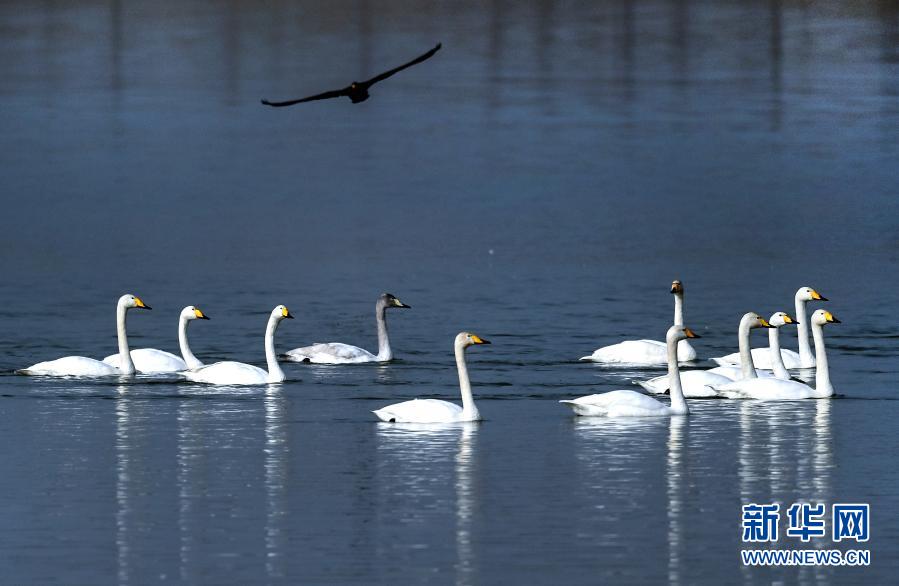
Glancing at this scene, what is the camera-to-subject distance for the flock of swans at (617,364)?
19.9 metres

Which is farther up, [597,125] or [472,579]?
[597,125]

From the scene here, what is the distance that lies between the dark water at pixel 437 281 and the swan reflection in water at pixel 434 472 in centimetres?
5

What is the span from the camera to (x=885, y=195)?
1609 inches

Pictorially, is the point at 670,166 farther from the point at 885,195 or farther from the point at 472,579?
the point at 472,579

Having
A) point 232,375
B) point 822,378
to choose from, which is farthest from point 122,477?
point 822,378

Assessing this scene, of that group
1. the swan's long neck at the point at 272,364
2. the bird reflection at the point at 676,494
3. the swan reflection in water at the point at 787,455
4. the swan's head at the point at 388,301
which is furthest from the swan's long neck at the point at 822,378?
the swan's head at the point at 388,301

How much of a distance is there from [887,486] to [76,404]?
8425 millimetres

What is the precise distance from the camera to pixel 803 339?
2508 cm

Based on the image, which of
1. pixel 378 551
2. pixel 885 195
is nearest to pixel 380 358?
pixel 378 551

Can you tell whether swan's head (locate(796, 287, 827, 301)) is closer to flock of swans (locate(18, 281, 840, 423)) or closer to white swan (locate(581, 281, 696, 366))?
flock of swans (locate(18, 281, 840, 423))

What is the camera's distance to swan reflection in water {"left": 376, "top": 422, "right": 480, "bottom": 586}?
15.0m

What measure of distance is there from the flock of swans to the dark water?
0.96ft

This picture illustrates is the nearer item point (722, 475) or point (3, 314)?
point (722, 475)

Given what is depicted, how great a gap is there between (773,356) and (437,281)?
30.8 ft
